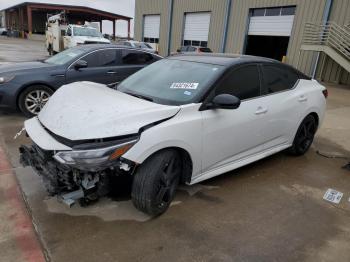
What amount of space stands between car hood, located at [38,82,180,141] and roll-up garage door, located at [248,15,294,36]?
17302 millimetres

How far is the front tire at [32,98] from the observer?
607 cm

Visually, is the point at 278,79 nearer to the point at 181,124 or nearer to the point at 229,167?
the point at 229,167

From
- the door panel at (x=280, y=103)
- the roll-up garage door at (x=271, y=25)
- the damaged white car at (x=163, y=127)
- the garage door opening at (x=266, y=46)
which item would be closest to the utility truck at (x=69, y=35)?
the roll-up garage door at (x=271, y=25)

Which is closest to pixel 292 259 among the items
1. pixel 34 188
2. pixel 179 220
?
pixel 179 220

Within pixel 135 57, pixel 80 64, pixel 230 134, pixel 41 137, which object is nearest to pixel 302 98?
pixel 230 134

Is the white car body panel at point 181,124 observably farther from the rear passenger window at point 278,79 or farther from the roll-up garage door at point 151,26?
the roll-up garage door at point 151,26

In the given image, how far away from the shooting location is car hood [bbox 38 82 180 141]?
2.73 metres

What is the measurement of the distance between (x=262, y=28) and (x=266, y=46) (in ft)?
17.4

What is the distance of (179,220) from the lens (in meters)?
3.13

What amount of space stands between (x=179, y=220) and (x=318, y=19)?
54.3 ft

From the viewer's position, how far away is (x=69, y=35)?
19.1 m

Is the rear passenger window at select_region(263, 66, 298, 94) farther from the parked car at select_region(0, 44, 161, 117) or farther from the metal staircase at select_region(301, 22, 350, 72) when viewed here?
the metal staircase at select_region(301, 22, 350, 72)

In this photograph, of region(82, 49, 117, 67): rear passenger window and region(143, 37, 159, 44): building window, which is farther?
region(143, 37, 159, 44): building window

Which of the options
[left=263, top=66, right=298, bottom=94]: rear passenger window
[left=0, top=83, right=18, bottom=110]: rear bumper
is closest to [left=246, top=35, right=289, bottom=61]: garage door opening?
[left=263, top=66, right=298, bottom=94]: rear passenger window
